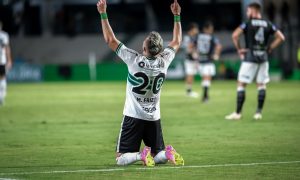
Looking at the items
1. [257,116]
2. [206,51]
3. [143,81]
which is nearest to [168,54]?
[143,81]

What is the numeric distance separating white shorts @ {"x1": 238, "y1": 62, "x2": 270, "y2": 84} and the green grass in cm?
100

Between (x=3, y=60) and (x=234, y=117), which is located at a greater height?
(x=3, y=60)

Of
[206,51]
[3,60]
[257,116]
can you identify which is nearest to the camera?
[257,116]

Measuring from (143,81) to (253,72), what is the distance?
860 centimetres

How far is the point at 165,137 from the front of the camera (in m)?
16.4

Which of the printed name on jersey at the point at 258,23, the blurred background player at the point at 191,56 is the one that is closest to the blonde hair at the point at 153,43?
the printed name on jersey at the point at 258,23

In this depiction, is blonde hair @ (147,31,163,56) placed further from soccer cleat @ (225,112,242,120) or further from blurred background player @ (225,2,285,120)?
soccer cleat @ (225,112,242,120)

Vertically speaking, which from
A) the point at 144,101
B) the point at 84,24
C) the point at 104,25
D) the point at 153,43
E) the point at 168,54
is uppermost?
the point at 104,25

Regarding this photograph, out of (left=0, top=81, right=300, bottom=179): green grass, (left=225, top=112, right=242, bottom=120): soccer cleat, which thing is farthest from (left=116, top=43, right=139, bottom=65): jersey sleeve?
(left=225, top=112, right=242, bottom=120): soccer cleat

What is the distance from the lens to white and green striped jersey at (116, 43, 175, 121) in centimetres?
1193

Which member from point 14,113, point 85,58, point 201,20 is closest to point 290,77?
point 201,20

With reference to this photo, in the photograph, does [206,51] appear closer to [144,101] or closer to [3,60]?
[3,60]

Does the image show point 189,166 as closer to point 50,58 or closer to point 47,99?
point 47,99

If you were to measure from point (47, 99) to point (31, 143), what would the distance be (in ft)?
47.5
